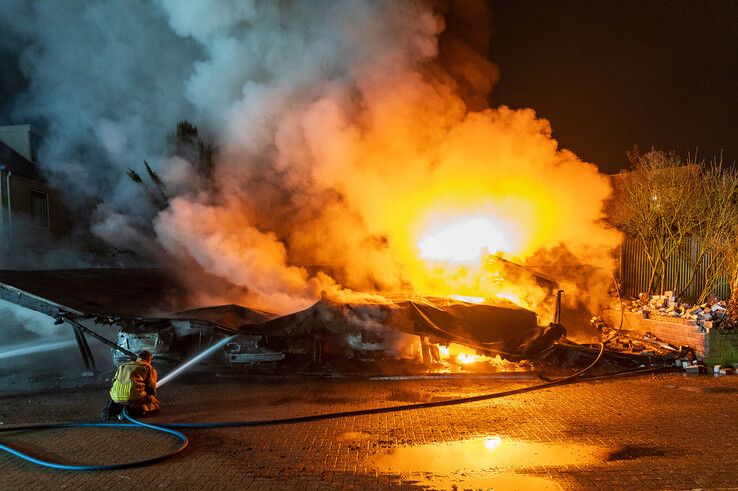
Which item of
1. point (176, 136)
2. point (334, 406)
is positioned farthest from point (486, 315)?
point (176, 136)

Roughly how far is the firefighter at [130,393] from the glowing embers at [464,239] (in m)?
8.10

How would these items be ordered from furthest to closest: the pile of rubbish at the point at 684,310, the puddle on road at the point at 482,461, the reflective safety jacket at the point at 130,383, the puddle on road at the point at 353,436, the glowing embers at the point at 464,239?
the glowing embers at the point at 464,239
the pile of rubbish at the point at 684,310
the reflective safety jacket at the point at 130,383
the puddle on road at the point at 353,436
the puddle on road at the point at 482,461

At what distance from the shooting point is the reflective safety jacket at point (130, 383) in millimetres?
6234

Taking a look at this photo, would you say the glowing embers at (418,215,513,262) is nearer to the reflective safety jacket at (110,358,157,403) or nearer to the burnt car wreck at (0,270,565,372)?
the burnt car wreck at (0,270,565,372)

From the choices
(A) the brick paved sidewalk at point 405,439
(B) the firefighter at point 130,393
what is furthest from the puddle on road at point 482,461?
(B) the firefighter at point 130,393

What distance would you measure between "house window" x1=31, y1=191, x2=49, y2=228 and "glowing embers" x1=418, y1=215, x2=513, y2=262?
12.2 meters

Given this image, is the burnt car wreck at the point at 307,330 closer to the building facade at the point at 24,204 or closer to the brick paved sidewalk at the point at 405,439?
the brick paved sidewalk at the point at 405,439

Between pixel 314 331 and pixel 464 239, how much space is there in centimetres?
579

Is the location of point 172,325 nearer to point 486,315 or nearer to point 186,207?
point 186,207

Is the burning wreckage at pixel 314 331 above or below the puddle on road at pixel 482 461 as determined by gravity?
above

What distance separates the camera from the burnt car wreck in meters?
→ 8.33

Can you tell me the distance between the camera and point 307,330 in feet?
28.2

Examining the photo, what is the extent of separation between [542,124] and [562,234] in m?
3.00

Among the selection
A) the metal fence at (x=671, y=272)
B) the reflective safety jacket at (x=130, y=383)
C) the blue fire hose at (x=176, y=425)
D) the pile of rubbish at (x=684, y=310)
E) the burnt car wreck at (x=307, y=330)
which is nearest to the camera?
the blue fire hose at (x=176, y=425)
